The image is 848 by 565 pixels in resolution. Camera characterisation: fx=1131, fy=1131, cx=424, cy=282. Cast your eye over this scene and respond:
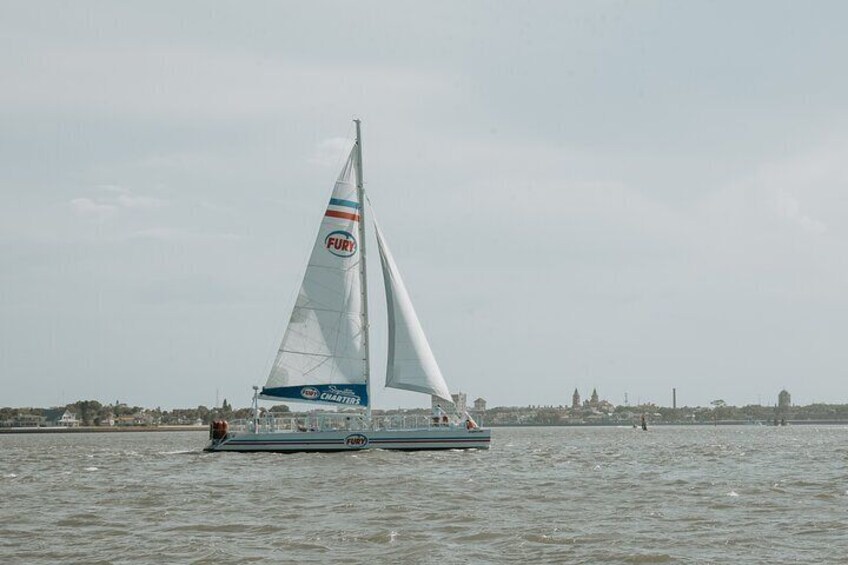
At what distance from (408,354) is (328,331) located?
428 cm

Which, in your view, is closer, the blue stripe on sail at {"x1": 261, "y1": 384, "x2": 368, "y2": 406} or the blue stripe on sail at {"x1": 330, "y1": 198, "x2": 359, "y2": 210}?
the blue stripe on sail at {"x1": 261, "y1": 384, "x2": 368, "y2": 406}

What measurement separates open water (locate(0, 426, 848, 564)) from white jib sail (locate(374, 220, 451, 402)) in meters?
8.59

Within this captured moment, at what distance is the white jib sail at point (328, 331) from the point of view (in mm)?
57469

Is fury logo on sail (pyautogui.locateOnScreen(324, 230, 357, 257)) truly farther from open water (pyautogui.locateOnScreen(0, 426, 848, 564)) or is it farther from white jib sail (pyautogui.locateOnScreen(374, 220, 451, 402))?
open water (pyautogui.locateOnScreen(0, 426, 848, 564))

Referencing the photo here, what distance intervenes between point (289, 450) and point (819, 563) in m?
37.0

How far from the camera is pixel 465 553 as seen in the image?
75.5 ft

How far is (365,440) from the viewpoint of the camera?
54.9 metres

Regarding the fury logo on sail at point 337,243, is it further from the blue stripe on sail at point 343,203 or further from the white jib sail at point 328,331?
the blue stripe on sail at point 343,203

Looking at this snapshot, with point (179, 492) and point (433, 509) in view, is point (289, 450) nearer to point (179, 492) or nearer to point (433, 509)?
point (179, 492)

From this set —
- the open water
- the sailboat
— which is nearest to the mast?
the sailboat

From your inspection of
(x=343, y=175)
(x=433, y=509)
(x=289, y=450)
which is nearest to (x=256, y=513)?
(x=433, y=509)

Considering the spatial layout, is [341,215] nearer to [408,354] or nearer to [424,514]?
[408,354]

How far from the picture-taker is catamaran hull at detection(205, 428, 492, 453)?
54.7 m

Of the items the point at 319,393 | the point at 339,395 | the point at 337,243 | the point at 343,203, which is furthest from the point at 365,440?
the point at 343,203
